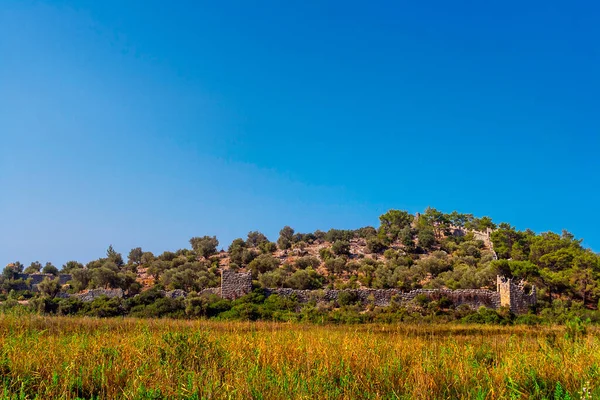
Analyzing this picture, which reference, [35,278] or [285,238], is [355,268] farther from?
[35,278]

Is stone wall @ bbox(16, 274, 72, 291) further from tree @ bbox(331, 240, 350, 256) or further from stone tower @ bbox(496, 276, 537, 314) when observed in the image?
stone tower @ bbox(496, 276, 537, 314)

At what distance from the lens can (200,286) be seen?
143ft

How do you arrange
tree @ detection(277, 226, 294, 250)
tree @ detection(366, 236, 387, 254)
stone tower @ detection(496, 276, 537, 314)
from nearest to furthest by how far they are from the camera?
stone tower @ detection(496, 276, 537, 314)
tree @ detection(366, 236, 387, 254)
tree @ detection(277, 226, 294, 250)

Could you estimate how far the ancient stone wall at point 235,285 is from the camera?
37.6 m

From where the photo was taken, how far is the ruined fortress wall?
35469 mm

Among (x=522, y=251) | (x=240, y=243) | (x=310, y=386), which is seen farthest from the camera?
(x=240, y=243)

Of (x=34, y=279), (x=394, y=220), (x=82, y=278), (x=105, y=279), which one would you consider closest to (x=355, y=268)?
(x=105, y=279)

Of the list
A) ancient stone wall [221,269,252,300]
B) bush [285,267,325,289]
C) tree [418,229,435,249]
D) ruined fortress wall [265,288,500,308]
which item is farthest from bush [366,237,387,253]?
ancient stone wall [221,269,252,300]

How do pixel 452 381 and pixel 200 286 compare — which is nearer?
pixel 452 381

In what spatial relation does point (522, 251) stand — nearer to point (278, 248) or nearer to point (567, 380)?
point (278, 248)

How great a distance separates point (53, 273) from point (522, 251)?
5941 cm

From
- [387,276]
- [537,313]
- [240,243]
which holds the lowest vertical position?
[537,313]

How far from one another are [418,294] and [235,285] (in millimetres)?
14687

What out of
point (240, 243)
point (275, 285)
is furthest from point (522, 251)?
point (240, 243)
